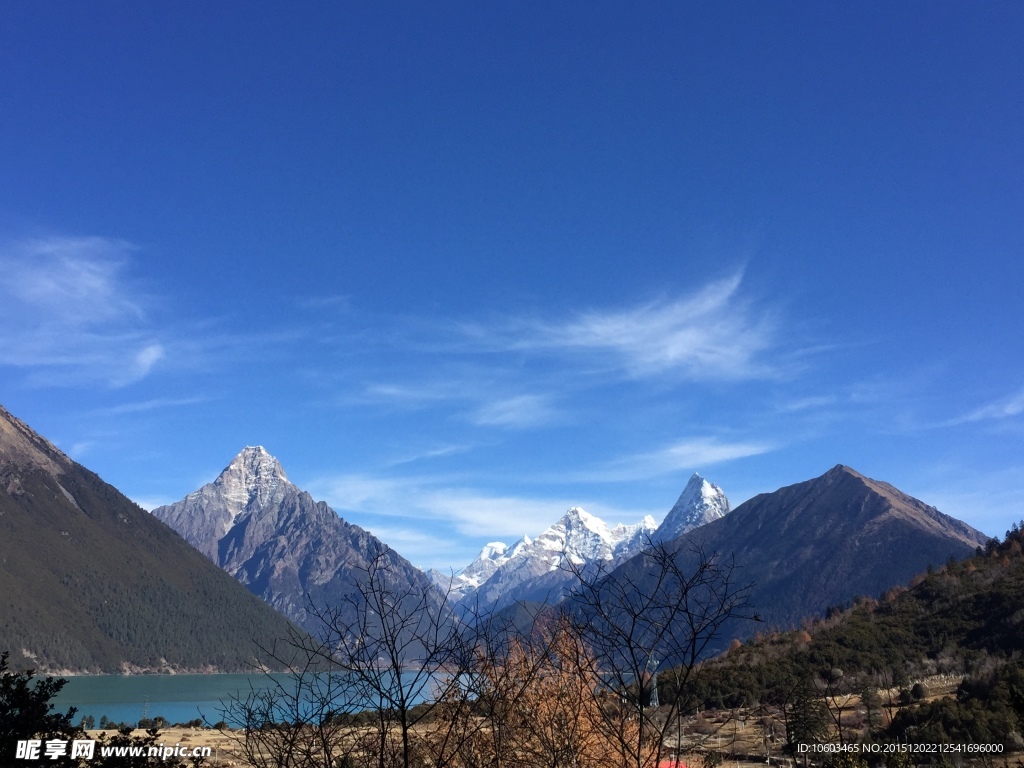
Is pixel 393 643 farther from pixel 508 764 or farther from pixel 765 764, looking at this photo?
pixel 765 764

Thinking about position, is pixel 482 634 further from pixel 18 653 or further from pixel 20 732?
pixel 18 653

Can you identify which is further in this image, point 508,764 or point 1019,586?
point 1019,586

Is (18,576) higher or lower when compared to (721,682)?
higher

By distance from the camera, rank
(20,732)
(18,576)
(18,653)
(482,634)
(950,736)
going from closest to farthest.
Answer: (482,634), (20,732), (950,736), (18,653), (18,576)

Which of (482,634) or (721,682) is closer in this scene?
(482,634)

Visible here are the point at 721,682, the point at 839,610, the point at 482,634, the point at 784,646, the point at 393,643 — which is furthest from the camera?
the point at 839,610

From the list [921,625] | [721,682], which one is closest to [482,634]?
[721,682]

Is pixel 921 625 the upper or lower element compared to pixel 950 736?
upper

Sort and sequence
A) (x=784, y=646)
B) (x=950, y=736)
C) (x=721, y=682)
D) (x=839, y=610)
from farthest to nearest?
(x=839, y=610) → (x=784, y=646) → (x=721, y=682) → (x=950, y=736)

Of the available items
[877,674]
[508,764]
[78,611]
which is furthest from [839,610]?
[78,611]
